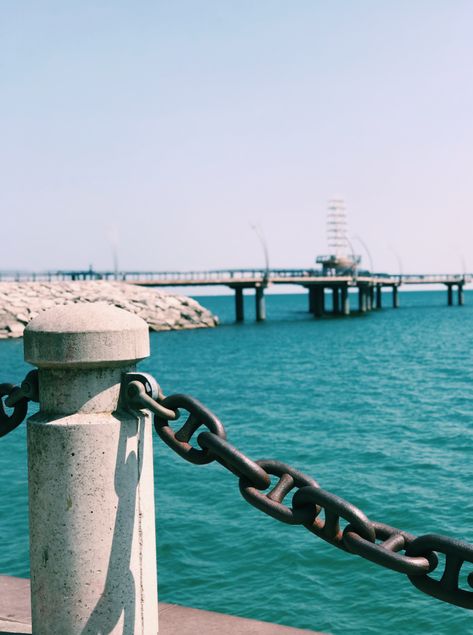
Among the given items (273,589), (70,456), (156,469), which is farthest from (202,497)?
(70,456)

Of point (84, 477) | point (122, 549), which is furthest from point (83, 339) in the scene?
point (122, 549)

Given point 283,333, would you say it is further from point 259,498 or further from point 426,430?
point 259,498

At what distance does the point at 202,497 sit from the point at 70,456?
32.4 ft

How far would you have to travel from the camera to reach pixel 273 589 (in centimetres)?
836

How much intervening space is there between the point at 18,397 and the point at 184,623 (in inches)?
47.6

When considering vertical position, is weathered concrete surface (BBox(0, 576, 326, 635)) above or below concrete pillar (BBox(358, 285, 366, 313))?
above

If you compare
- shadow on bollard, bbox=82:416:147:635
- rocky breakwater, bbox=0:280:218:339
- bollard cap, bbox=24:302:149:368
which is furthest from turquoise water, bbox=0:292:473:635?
rocky breakwater, bbox=0:280:218:339

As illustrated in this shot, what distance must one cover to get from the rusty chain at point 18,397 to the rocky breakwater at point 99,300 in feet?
160

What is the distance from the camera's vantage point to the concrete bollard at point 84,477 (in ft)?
8.22

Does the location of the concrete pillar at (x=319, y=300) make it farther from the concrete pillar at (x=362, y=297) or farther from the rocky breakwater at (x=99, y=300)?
the rocky breakwater at (x=99, y=300)

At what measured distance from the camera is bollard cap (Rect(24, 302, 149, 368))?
2.50 m

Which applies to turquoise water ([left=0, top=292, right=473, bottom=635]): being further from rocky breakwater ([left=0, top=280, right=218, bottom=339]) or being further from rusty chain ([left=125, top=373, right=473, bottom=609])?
rocky breakwater ([left=0, top=280, right=218, bottom=339])

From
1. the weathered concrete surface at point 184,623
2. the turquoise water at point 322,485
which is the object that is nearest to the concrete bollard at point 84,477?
the weathered concrete surface at point 184,623

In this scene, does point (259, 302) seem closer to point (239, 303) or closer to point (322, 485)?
point (239, 303)
